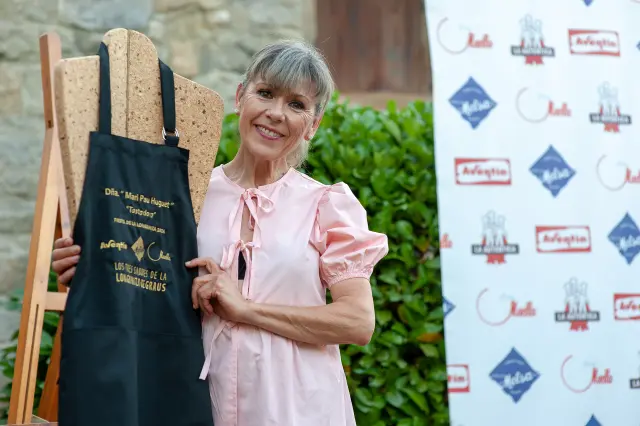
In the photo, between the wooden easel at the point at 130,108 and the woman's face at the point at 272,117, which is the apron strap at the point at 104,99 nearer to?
the wooden easel at the point at 130,108

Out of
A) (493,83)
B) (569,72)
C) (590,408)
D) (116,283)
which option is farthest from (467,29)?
(116,283)

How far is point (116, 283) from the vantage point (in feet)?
6.28

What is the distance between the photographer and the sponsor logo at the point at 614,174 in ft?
13.6

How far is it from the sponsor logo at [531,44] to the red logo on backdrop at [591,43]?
116 mm

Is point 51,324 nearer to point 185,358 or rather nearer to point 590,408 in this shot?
point 185,358

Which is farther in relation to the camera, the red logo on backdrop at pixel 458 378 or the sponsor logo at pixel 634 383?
the sponsor logo at pixel 634 383

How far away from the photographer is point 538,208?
4.04 m


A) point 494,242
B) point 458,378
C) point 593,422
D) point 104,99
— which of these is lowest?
point 593,422

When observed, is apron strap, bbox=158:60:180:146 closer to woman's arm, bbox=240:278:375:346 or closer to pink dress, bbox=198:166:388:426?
pink dress, bbox=198:166:388:426

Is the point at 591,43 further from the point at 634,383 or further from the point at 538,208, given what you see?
the point at 634,383

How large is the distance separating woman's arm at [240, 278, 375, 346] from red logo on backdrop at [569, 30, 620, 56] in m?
2.37

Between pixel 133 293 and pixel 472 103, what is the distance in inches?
92.0

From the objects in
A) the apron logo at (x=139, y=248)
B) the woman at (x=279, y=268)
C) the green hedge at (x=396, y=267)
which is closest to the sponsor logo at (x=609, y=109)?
the green hedge at (x=396, y=267)

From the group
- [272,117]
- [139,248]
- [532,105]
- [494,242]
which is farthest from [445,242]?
[139,248]
